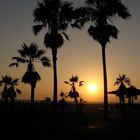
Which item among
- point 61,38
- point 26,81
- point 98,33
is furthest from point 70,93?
point 98,33

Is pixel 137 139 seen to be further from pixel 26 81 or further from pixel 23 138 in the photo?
pixel 26 81

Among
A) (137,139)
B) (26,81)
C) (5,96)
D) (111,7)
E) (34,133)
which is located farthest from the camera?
(5,96)

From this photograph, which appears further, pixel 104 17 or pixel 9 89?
pixel 9 89

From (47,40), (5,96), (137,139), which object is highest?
(47,40)

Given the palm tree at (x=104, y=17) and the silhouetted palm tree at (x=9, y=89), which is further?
the silhouetted palm tree at (x=9, y=89)

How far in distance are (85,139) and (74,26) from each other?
19.8m

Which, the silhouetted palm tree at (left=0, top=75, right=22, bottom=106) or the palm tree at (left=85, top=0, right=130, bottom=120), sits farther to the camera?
the silhouetted palm tree at (left=0, top=75, right=22, bottom=106)

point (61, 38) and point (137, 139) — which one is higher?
point (61, 38)

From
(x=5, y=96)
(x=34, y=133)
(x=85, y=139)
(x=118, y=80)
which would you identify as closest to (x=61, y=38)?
(x=34, y=133)

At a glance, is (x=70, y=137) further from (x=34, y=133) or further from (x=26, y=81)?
(x=26, y=81)

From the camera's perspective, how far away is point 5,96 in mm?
65812

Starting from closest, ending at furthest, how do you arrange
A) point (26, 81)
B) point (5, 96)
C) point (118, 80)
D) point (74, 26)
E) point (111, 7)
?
point (111, 7)
point (74, 26)
point (26, 81)
point (5, 96)
point (118, 80)

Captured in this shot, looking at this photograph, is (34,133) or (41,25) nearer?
(34,133)

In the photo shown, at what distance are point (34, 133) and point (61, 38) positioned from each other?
1883cm
